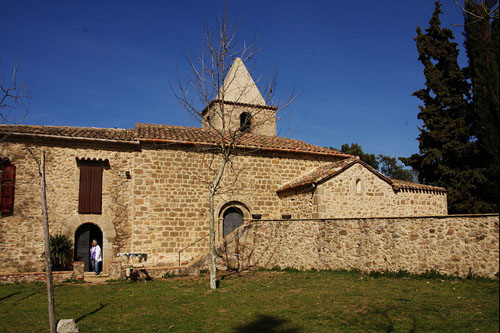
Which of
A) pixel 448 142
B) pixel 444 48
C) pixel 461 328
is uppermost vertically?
pixel 444 48

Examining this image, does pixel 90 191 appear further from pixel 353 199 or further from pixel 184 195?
pixel 353 199

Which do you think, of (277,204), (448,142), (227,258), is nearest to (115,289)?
(227,258)

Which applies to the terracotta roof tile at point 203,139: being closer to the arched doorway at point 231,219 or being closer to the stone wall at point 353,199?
the stone wall at point 353,199

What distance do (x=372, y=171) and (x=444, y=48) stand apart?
1006cm

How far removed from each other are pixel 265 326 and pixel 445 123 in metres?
18.4

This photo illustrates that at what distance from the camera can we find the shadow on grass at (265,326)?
298 inches

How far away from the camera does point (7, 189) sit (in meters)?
15.2

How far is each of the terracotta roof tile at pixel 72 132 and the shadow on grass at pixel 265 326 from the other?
1098 centimetres

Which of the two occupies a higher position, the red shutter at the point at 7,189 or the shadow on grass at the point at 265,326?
the red shutter at the point at 7,189

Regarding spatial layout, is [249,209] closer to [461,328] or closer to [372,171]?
[372,171]

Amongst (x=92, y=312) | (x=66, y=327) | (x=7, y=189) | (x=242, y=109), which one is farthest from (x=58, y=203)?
(x=242, y=109)

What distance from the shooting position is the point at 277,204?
18875 millimetres

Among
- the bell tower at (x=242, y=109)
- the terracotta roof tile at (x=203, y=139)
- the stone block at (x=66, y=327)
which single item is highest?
the bell tower at (x=242, y=109)

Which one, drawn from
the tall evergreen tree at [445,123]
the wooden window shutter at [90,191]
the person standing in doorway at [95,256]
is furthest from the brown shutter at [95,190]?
the tall evergreen tree at [445,123]
